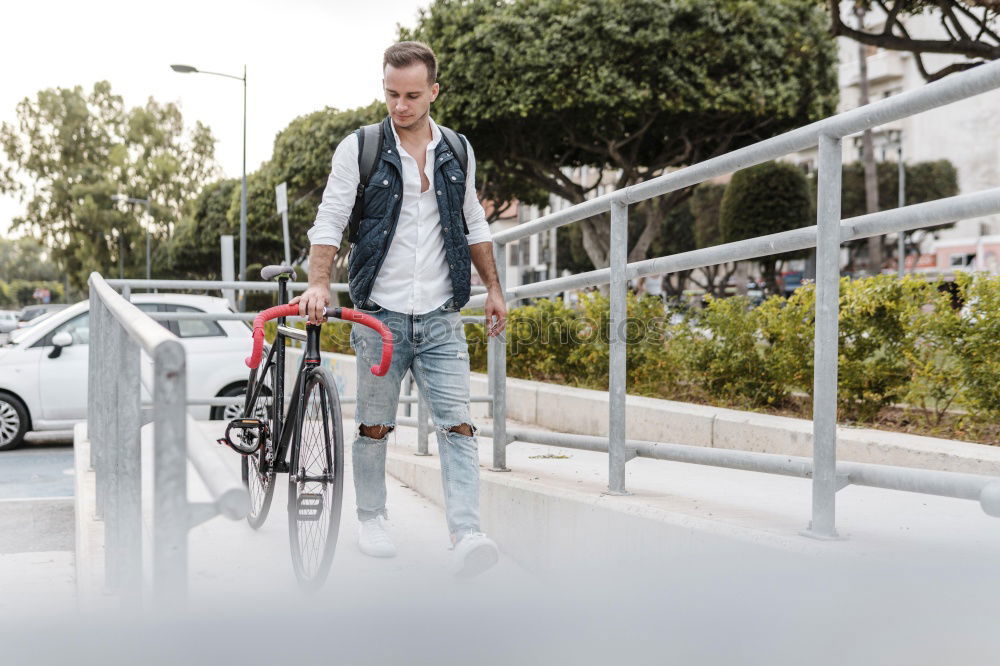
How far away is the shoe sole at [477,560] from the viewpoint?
3.25 m

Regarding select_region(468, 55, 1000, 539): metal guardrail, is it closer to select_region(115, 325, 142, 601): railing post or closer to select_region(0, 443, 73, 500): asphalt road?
select_region(115, 325, 142, 601): railing post

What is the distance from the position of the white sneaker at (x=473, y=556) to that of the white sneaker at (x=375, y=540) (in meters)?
0.46

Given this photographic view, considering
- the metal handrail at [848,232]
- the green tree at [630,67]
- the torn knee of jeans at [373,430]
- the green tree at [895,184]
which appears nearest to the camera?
the metal handrail at [848,232]

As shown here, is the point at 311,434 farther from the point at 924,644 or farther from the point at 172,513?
the point at 924,644

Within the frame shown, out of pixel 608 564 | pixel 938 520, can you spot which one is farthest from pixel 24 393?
pixel 938 520

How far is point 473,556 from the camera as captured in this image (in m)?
3.26

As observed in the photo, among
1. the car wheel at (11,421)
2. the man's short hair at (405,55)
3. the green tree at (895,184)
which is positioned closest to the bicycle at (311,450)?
the man's short hair at (405,55)

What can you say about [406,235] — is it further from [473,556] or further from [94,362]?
[94,362]

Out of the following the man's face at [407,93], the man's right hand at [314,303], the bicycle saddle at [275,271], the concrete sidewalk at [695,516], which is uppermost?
the man's face at [407,93]

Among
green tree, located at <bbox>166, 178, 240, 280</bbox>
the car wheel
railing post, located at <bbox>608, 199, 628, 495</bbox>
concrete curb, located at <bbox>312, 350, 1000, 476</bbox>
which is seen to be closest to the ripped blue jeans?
railing post, located at <bbox>608, 199, 628, 495</bbox>

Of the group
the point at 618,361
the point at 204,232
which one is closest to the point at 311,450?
the point at 618,361

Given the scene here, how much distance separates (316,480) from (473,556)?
532 mm

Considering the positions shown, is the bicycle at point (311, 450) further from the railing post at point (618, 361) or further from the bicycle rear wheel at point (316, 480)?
the railing post at point (618, 361)

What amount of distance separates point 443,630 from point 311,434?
76.1 inches
